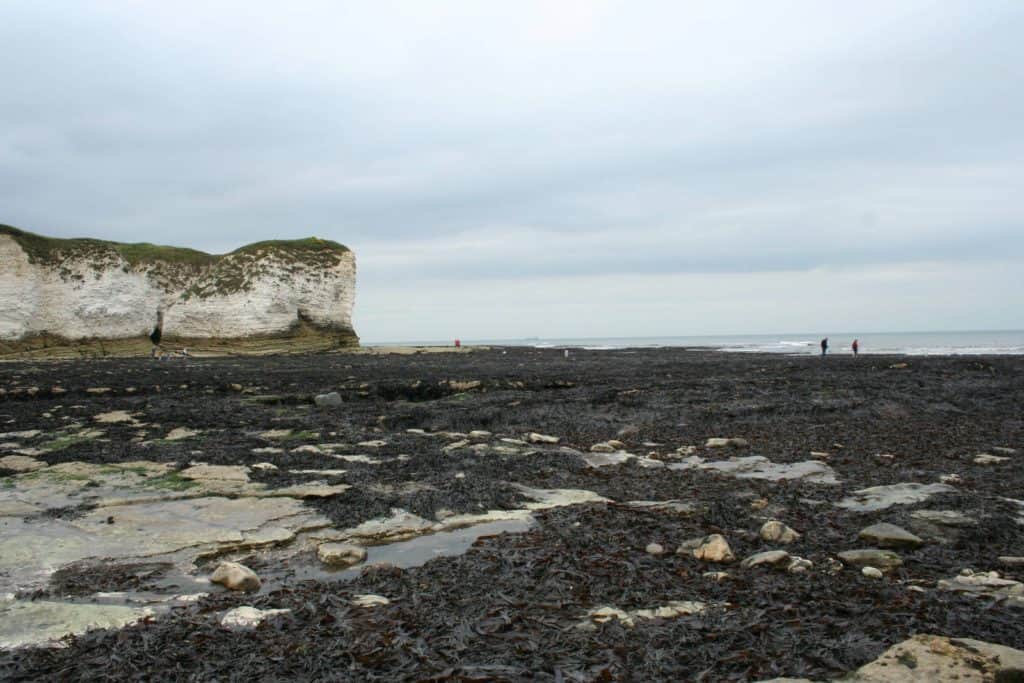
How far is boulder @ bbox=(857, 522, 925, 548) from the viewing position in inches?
199

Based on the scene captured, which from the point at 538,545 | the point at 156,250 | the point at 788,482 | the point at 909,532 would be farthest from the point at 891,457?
the point at 156,250

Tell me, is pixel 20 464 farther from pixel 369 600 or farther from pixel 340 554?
pixel 369 600

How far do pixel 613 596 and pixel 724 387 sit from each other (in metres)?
15.6

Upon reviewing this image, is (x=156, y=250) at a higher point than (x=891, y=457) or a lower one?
higher

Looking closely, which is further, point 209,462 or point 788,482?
point 209,462

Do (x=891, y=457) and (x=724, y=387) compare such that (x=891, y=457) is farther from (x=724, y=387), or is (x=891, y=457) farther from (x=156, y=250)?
(x=156, y=250)

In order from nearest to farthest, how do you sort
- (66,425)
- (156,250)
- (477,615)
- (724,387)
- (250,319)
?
(477,615) < (66,425) < (724,387) < (250,319) < (156,250)

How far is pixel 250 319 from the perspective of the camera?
4703 cm

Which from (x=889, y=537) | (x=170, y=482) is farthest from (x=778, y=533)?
(x=170, y=482)

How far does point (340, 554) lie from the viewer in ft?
17.0

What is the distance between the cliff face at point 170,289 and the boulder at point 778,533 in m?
46.7

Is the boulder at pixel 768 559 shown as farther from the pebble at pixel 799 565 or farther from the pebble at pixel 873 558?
the pebble at pixel 873 558

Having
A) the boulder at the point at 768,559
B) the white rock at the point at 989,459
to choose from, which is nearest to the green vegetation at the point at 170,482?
the boulder at the point at 768,559

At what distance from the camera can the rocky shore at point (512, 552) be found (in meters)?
3.41
